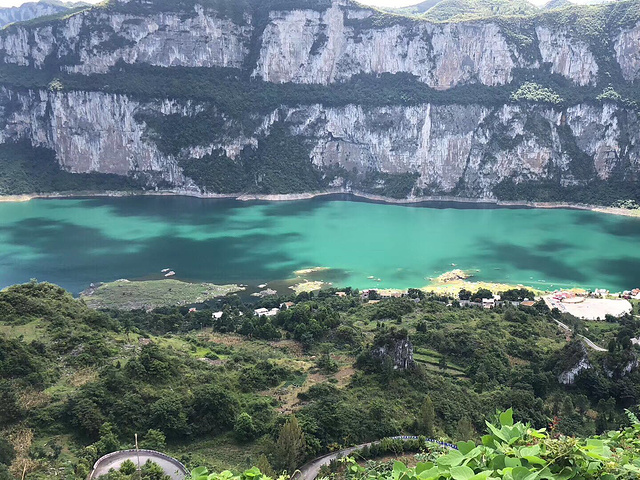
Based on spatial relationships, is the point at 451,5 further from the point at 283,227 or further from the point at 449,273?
the point at 449,273

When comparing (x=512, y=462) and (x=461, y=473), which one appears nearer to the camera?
(x=461, y=473)

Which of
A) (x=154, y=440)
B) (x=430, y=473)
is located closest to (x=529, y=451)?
(x=430, y=473)

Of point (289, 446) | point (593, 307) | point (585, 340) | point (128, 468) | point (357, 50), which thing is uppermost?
point (357, 50)

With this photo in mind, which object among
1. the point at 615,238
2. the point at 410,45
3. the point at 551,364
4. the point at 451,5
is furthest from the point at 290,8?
the point at 551,364

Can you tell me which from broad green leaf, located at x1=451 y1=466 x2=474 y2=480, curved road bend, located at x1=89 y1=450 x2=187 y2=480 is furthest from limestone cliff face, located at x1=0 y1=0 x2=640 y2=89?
broad green leaf, located at x1=451 y1=466 x2=474 y2=480

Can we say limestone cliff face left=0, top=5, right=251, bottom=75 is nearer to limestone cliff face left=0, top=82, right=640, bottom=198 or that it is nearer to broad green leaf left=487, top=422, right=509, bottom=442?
limestone cliff face left=0, top=82, right=640, bottom=198

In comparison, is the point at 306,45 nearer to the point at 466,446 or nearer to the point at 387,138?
the point at 387,138
